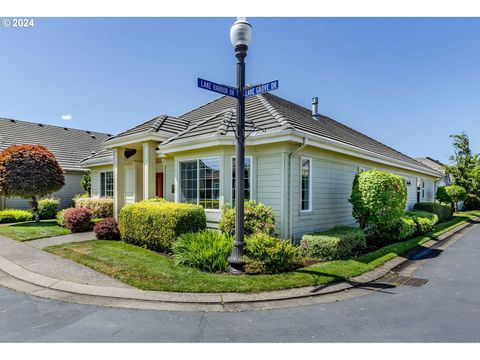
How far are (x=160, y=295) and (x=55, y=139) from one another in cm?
2379

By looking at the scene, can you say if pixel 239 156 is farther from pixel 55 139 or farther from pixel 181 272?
pixel 55 139

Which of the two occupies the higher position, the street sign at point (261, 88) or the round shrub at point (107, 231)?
the street sign at point (261, 88)

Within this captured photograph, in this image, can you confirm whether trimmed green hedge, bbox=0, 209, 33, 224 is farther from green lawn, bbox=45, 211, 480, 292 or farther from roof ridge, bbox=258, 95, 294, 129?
roof ridge, bbox=258, 95, 294, 129

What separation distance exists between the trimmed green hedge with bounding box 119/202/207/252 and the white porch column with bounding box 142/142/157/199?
1.47m

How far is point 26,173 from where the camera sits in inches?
574

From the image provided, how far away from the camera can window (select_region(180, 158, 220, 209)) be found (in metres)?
10.2

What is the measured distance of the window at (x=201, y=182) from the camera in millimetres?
10188

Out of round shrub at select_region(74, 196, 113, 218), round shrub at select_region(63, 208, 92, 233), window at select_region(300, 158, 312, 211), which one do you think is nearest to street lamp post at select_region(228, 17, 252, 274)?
window at select_region(300, 158, 312, 211)

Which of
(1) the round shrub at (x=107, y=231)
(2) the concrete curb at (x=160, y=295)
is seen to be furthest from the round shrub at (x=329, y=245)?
(1) the round shrub at (x=107, y=231)

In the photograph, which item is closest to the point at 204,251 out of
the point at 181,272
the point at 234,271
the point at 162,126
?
the point at 181,272

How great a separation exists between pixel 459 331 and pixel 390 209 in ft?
21.2

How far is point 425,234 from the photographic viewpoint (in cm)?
1443

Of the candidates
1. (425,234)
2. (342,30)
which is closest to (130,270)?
(342,30)

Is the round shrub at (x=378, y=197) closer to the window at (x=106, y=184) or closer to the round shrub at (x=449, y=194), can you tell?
the window at (x=106, y=184)
